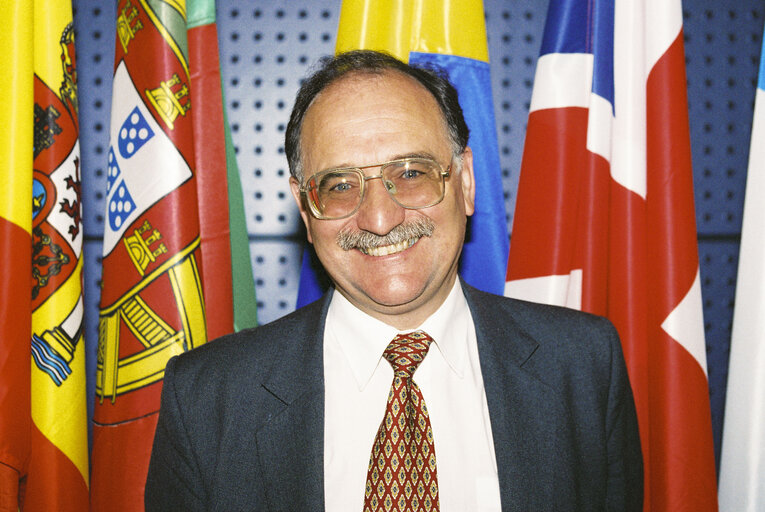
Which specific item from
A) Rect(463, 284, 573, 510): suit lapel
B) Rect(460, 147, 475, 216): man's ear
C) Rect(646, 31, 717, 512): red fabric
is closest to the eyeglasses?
Rect(460, 147, 475, 216): man's ear

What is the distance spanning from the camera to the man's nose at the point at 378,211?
1091 mm

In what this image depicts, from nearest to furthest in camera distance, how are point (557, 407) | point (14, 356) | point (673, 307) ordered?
point (557, 407) → point (14, 356) → point (673, 307)

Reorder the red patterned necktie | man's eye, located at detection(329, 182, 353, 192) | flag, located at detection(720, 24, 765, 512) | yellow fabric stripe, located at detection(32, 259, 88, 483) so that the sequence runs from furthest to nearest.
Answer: flag, located at detection(720, 24, 765, 512) → yellow fabric stripe, located at detection(32, 259, 88, 483) → man's eye, located at detection(329, 182, 353, 192) → the red patterned necktie

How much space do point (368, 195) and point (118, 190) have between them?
772 millimetres

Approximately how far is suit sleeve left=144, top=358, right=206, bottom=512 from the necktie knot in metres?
0.51

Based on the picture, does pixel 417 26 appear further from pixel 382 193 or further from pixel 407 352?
pixel 407 352

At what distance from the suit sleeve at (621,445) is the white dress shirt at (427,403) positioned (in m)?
0.36

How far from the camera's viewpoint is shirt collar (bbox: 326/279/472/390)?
1178mm

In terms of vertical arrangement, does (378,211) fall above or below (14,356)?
above

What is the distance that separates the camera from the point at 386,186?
1108 millimetres

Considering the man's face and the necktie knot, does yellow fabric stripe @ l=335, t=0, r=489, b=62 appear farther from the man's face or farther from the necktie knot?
the necktie knot

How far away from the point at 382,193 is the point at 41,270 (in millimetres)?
1005

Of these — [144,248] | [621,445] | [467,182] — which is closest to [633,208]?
[467,182]

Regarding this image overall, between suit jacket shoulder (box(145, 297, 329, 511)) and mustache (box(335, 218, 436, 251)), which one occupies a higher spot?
mustache (box(335, 218, 436, 251))
